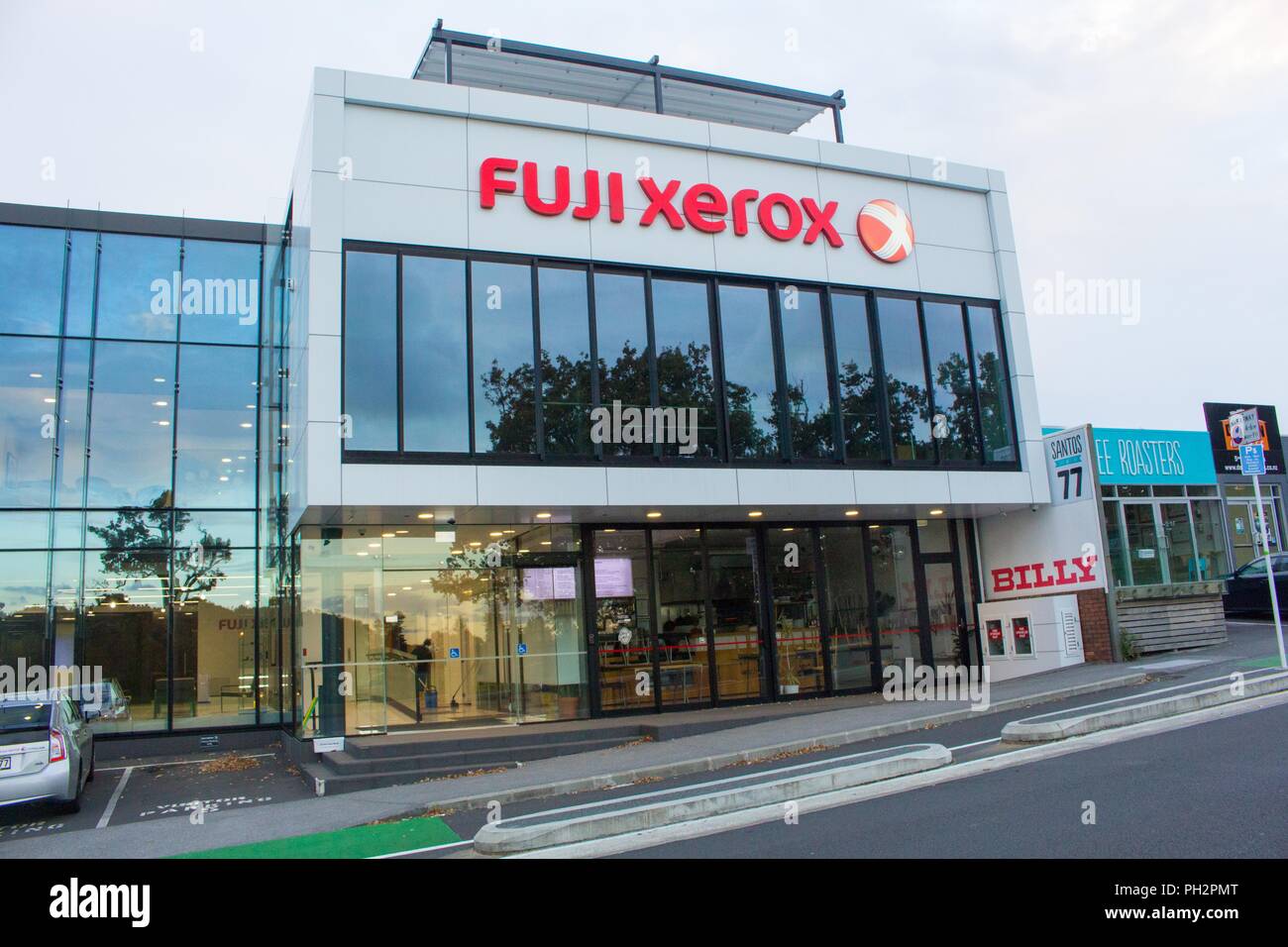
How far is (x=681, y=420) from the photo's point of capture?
51.4ft

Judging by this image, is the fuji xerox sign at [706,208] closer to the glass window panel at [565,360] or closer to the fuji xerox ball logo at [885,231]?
the fuji xerox ball logo at [885,231]

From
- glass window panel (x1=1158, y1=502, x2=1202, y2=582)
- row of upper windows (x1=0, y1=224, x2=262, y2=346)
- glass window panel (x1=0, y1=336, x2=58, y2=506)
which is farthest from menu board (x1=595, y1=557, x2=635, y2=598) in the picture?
glass window panel (x1=0, y1=336, x2=58, y2=506)

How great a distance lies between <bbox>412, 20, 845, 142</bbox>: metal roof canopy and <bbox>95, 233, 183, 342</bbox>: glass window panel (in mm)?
6976

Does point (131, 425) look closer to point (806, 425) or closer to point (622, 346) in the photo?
point (622, 346)

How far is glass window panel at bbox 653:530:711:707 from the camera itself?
16.3 m

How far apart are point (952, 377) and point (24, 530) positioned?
1793 centimetres

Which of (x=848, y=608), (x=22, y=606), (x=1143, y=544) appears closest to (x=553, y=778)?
(x=848, y=608)

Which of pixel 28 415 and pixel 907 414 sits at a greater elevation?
pixel 28 415

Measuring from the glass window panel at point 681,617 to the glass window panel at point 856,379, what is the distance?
3340 millimetres

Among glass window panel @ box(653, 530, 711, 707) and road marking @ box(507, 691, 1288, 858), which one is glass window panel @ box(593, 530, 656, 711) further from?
road marking @ box(507, 691, 1288, 858)

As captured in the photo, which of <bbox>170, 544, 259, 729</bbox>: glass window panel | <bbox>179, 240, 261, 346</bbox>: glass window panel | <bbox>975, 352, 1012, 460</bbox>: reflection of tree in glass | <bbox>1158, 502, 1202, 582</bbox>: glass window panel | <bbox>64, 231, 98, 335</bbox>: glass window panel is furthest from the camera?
<bbox>179, 240, 261, 346</bbox>: glass window panel

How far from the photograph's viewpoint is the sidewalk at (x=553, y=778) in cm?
1018

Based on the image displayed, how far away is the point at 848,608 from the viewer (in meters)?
17.9
